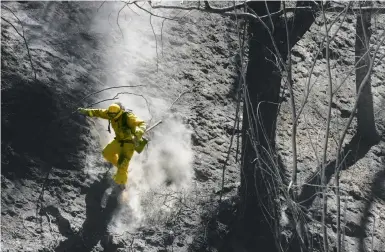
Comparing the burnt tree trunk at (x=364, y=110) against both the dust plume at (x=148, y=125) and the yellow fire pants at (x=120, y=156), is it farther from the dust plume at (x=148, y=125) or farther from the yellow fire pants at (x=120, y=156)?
the yellow fire pants at (x=120, y=156)

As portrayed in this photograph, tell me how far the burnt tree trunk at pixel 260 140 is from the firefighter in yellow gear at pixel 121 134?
1409mm

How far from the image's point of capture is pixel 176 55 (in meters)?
10.6

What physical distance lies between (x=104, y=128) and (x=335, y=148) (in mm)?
3910

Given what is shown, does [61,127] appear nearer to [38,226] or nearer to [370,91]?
[38,226]

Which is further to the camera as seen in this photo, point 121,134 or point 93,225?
point 93,225

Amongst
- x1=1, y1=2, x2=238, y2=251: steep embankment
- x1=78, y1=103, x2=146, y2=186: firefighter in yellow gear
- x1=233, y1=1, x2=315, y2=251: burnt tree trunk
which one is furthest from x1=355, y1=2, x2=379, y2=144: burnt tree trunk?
x1=78, y1=103, x2=146, y2=186: firefighter in yellow gear

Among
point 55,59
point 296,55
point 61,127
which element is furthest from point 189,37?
point 61,127

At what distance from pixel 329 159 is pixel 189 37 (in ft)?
10.5

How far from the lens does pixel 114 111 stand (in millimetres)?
7480

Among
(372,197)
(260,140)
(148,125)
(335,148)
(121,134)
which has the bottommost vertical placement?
(121,134)

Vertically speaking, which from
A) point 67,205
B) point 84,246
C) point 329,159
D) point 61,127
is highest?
point 329,159

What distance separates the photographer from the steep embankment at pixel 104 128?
775 cm

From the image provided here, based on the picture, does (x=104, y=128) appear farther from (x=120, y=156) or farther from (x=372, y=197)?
(x=372, y=197)

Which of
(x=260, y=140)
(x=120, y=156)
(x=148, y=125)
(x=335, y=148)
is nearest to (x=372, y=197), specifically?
(x=335, y=148)
